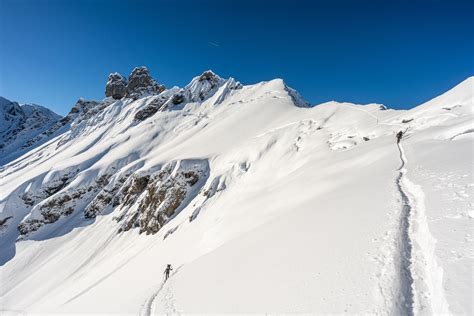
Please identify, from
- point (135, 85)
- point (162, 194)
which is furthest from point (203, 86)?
point (162, 194)

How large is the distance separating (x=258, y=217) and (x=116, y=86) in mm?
163906

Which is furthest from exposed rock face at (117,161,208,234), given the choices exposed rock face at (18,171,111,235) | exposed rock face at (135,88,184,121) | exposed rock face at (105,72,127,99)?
exposed rock face at (105,72,127,99)

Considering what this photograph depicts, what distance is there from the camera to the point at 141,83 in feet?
510

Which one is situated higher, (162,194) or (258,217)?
(162,194)

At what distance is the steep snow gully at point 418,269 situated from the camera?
623 centimetres

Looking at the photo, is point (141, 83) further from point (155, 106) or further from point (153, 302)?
point (153, 302)

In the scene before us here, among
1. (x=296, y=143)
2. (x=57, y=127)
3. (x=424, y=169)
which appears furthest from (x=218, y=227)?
(x=57, y=127)

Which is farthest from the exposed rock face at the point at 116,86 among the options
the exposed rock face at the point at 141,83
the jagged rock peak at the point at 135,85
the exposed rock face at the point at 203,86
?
the exposed rock face at the point at 203,86

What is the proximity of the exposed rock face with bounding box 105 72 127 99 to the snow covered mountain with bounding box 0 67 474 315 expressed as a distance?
6992 centimetres

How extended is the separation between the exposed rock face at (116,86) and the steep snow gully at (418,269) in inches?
6629

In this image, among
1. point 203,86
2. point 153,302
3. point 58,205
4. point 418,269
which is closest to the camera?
point 418,269

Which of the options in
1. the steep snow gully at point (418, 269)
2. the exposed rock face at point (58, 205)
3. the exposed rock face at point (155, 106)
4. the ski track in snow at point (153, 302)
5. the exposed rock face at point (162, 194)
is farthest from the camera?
the exposed rock face at point (155, 106)

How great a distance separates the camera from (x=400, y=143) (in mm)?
23797

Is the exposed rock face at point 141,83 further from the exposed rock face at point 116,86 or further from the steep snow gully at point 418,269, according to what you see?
the steep snow gully at point 418,269
